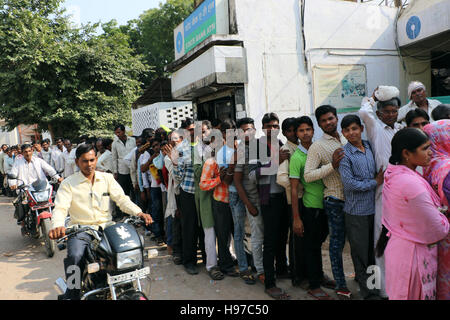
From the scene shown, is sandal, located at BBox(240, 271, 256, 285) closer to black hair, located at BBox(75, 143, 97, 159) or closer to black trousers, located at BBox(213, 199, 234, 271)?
black trousers, located at BBox(213, 199, 234, 271)

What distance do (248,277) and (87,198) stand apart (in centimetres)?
200

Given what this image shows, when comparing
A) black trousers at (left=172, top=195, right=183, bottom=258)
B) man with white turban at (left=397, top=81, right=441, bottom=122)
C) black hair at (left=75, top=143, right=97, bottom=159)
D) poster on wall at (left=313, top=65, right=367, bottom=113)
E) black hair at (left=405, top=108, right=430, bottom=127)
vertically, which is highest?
poster on wall at (left=313, top=65, right=367, bottom=113)

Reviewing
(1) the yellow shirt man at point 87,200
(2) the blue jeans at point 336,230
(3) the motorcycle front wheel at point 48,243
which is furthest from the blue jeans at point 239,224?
(3) the motorcycle front wheel at point 48,243

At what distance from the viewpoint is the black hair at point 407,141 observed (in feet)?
6.98

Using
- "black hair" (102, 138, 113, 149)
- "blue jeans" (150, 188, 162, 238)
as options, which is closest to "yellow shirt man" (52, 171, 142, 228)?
"blue jeans" (150, 188, 162, 238)

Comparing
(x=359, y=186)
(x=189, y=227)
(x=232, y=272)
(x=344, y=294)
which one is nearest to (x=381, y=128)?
(x=359, y=186)

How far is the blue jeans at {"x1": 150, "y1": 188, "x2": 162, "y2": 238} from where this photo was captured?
584 cm

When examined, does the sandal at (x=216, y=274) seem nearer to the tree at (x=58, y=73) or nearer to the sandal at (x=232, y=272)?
the sandal at (x=232, y=272)

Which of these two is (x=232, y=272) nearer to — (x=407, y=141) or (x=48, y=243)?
(x=407, y=141)

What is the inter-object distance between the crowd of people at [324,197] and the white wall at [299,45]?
3.09 meters

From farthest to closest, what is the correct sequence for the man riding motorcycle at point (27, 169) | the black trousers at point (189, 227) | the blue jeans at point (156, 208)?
the man riding motorcycle at point (27, 169) → the blue jeans at point (156, 208) → the black trousers at point (189, 227)

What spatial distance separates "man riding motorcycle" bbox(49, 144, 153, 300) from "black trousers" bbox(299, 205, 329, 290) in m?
1.53

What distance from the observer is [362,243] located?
122 inches
